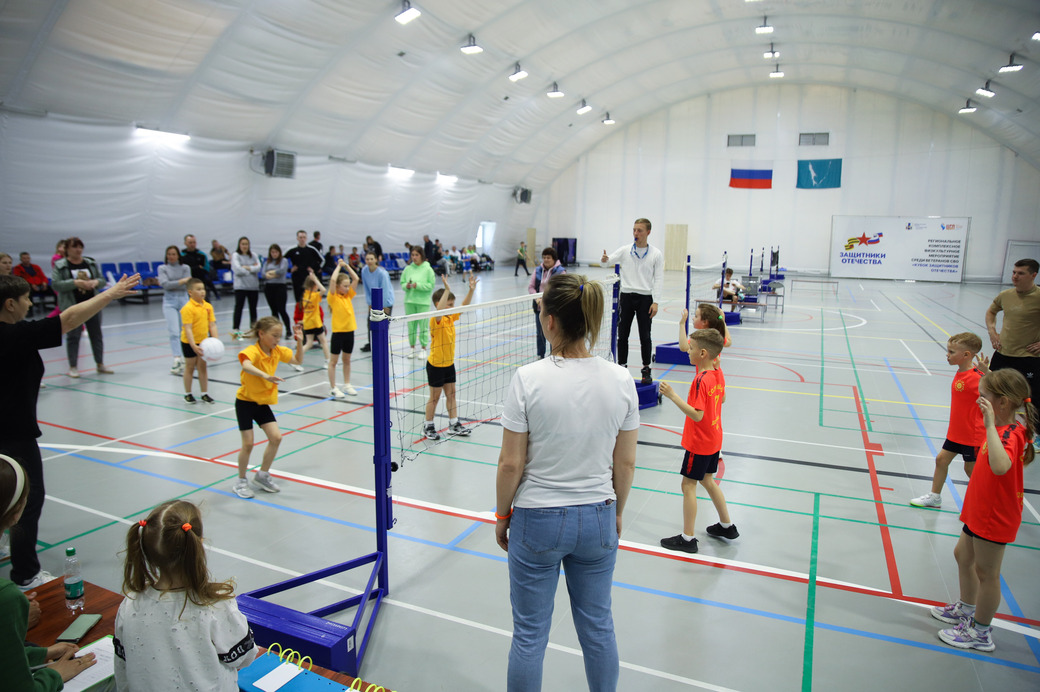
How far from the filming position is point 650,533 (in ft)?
15.6

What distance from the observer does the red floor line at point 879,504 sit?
4.15m

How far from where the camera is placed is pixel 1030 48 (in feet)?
57.5

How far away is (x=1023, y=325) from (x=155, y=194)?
18728mm

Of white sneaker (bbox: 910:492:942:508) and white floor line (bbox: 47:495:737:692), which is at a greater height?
white sneaker (bbox: 910:492:942:508)

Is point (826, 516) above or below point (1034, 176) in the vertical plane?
below

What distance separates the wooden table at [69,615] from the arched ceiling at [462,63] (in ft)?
40.7

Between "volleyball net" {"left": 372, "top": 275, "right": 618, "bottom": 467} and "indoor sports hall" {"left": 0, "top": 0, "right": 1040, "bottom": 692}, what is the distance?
0.09 metres

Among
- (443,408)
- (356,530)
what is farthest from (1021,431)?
(443,408)

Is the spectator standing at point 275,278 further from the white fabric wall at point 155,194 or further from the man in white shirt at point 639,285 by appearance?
the white fabric wall at point 155,194

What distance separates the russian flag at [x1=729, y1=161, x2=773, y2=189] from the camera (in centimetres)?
3088

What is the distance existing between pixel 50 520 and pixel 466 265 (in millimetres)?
26180

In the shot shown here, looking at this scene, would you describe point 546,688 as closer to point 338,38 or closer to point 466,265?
point 338,38

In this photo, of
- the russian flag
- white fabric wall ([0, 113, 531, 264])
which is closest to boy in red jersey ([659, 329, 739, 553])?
white fabric wall ([0, 113, 531, 264])

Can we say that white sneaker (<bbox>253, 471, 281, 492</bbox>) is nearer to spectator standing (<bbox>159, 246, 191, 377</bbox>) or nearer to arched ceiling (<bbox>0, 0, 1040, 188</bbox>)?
spectator standing (<bbox>159, 246, 191, 377</bbox>)
